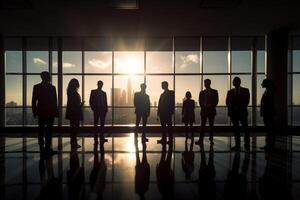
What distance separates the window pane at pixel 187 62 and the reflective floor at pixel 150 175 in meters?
7.09

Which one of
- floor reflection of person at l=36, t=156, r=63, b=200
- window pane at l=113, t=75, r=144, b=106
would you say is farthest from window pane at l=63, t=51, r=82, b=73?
floor reflection of person at l=36, t=156, r=63, b=200

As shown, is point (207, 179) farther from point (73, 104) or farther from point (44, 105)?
point (73, 104)

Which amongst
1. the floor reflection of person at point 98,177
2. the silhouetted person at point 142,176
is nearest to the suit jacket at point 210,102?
the silhouetted person at point 142,176

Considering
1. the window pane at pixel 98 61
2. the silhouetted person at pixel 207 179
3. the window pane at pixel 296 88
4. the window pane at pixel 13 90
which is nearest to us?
the silhouetted person at pixel 207 179

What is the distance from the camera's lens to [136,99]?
7.05m

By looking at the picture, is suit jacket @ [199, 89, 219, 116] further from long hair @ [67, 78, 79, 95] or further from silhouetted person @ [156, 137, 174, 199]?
long hair @ [67, 78, 79, 95]

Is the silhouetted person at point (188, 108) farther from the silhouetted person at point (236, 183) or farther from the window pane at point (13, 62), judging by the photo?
the window pane at point (13, 62)

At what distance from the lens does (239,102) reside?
19.2 ft

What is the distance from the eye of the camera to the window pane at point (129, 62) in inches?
482

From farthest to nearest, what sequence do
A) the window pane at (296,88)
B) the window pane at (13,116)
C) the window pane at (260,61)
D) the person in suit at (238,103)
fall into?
the window pane at (296,88) < the window pane at (260,61) < the window pane at (13,116) < the person in suit at (238,103)

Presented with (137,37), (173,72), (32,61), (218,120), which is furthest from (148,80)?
(32,61)

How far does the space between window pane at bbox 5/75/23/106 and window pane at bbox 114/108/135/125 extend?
15.1 ft

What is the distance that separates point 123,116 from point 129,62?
2.62 m

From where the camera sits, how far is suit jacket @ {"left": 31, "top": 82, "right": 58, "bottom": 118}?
16.9 ft
